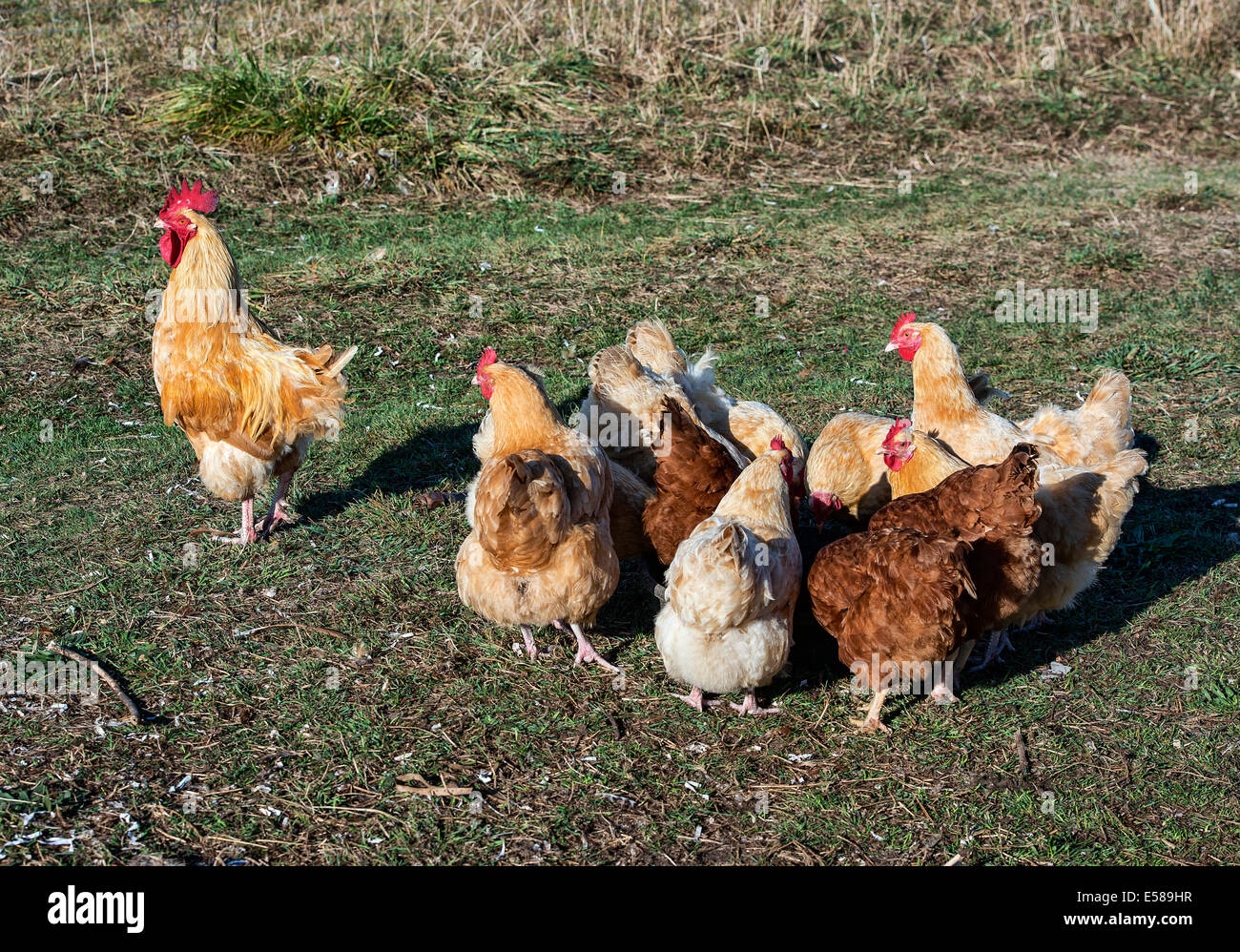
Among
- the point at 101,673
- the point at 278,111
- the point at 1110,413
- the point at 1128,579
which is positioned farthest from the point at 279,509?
the point at 278,111

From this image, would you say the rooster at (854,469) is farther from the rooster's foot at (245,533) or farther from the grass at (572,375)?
the rooster's foot at (245,533)

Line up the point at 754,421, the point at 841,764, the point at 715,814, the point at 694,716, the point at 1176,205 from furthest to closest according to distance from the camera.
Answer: the point at 1176,205 → the point at 754,421 → the point at 694,716 → the point at 841,764 → the point at 715,814

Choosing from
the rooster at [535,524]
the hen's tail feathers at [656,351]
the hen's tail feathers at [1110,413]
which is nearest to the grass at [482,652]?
the rooster at [535,524]

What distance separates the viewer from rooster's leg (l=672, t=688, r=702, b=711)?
4.86 meters

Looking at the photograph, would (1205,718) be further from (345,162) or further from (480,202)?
(345,162)

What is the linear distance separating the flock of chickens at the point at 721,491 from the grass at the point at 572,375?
44 cm

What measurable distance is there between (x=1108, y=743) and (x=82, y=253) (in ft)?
29.7

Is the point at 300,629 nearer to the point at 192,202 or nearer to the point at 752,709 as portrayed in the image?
the point at 752,709

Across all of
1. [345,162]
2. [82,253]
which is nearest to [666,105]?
[345,162]

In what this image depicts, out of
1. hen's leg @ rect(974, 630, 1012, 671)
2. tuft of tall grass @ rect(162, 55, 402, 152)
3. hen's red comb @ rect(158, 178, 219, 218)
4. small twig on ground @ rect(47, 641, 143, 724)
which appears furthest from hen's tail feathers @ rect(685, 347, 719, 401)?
tuft of tall grass @ rect(162, 55, 402, 152)

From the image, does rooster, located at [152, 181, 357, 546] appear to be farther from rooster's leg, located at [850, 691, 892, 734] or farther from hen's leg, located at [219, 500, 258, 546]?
rooster's leg, located at [850, 691, 892, 734]

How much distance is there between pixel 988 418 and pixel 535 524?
2902 millimetres

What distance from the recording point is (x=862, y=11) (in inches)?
560

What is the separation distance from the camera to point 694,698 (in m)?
4.88
